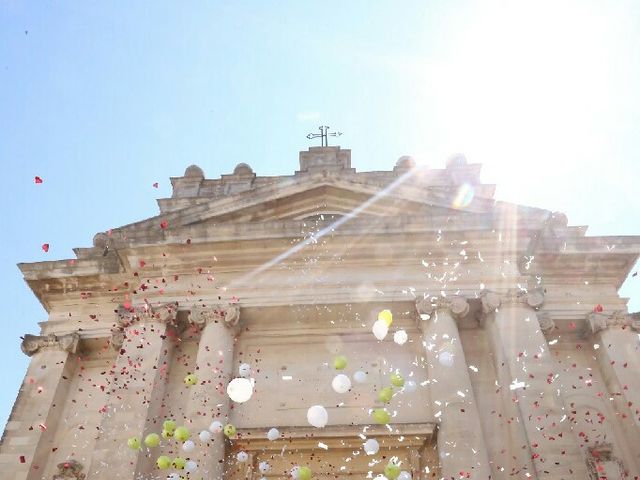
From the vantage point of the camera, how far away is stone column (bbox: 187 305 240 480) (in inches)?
399

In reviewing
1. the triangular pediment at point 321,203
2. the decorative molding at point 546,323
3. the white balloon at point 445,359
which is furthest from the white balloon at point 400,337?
the triangular pediment at point 321,203

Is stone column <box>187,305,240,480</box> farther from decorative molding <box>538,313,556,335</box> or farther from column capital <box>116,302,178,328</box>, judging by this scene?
decorative molding <box>538,313,556,335</box>

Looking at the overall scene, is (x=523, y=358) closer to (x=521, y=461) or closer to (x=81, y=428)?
(x=521, y=461)

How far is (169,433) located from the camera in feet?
30.1

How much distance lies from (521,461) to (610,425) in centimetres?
256

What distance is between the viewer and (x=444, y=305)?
39.3 feet

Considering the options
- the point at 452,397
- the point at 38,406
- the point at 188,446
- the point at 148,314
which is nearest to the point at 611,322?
the point at 452,397

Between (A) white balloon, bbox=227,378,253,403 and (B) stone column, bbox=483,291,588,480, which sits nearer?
(B) stone column, bbox=483,291,588,480

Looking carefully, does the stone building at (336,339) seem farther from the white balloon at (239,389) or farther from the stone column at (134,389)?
the white balloon at (239,389)

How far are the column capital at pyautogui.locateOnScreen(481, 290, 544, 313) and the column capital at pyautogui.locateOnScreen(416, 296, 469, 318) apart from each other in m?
0.41

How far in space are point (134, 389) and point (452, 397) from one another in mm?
5853

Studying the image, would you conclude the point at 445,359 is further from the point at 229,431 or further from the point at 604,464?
the point at 229,431

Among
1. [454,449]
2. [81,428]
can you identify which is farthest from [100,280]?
[454,449]

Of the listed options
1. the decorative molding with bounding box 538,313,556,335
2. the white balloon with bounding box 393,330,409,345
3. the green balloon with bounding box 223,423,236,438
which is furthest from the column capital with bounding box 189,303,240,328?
the decorative molding with bounding box 538,313,556,335
